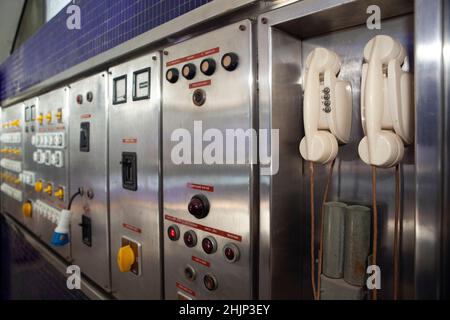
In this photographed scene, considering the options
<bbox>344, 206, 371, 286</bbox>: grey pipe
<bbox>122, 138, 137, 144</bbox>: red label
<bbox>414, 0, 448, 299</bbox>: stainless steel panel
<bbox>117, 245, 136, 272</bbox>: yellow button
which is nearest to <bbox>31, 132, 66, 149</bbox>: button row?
<bbox>122, 138, 137, 144</bbox>: red label

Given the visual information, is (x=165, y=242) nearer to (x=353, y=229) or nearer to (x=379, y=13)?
(x=353, y=229)

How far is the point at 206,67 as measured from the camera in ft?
3.42

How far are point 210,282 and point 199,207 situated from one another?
0.27 metres

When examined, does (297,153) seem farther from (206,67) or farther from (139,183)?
(139,183)

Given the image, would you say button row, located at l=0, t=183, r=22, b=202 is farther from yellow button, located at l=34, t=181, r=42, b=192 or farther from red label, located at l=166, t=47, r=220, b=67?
red label, located at l=166, t=47, r=220, b=67

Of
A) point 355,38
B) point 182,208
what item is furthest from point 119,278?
point 355,38

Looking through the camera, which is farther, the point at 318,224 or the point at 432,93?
the point at 318,224

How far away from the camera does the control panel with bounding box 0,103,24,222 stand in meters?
3.00

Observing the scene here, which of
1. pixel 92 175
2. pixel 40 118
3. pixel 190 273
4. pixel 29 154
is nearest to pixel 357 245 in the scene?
pixel 190 273

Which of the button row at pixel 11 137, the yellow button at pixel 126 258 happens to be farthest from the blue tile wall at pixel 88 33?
the yellow button at pixel 126 258

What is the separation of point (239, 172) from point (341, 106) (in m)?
0.36

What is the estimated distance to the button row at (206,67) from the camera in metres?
0.97

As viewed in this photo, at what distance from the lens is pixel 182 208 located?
1181mm

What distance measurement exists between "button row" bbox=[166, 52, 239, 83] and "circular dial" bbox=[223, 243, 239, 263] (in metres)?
0.57
